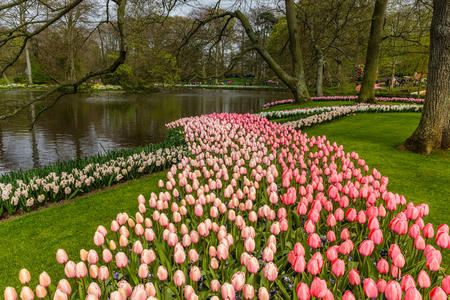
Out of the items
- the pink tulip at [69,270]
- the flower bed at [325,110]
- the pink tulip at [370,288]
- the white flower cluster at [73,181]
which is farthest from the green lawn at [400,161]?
the white flower cluster at [73,181]

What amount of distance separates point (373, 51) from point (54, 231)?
59.9 feet

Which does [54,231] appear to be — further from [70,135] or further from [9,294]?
[70,135]

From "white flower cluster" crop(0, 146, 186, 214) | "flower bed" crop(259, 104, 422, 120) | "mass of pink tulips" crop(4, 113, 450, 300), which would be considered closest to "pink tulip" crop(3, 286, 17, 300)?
"mass of pink tulips" crop(4, 113, 450, 300)

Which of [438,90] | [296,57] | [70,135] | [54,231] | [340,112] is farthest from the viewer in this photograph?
[296,57]

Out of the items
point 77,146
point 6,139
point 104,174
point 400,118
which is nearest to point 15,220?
point 104,174

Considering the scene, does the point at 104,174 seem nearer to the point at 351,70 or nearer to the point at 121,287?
the point at 121,287

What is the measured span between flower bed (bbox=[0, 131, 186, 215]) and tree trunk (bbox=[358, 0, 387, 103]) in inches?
558

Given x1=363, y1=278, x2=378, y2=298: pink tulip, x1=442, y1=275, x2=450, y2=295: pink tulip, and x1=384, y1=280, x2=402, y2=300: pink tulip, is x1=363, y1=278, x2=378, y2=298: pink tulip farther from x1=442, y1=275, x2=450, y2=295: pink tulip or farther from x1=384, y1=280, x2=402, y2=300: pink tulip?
x1=442, y1=275, x2=450, y2=295: pink tulip

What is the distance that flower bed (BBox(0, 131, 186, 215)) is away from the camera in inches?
216

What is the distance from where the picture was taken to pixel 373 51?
17.4 m

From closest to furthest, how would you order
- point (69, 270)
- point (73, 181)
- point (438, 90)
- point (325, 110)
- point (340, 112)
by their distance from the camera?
point (69, 270) → point (73, 181) → point (438, 90) → point (340, 112) → point (325, 110)

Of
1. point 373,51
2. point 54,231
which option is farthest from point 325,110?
point 54,231

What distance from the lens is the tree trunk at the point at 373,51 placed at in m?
17.0

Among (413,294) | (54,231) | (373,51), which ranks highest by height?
(373,51)
